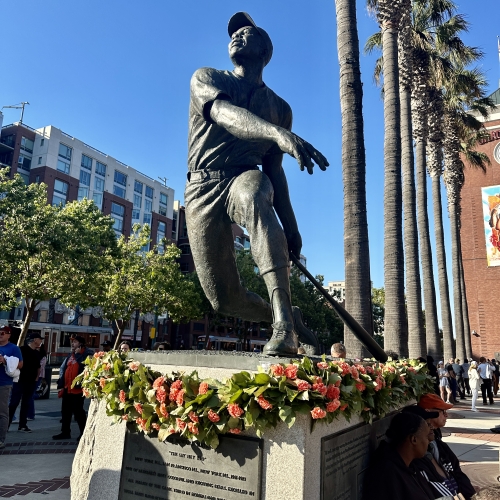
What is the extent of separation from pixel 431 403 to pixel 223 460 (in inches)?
88.2

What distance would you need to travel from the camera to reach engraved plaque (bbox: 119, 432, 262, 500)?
8.68 ft

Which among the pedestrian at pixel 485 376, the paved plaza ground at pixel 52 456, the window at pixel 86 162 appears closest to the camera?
the paved plaza ground at pixel 52 456

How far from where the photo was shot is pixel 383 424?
3930 mm

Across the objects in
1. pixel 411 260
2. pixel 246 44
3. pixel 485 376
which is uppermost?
pixel 411 260

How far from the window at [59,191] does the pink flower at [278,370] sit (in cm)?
5005

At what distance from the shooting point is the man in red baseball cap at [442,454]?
417 cm

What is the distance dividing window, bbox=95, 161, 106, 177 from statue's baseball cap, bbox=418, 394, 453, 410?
180 feet

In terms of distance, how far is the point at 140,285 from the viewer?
101 ft

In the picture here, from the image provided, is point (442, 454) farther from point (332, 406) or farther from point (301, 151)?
point (301, 151)

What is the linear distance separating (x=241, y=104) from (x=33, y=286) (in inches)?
734

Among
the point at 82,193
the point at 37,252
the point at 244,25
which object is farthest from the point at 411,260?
the point at 82,193

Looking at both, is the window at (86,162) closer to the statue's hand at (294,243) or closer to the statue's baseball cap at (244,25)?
the statue's baseball cap at (244,25)

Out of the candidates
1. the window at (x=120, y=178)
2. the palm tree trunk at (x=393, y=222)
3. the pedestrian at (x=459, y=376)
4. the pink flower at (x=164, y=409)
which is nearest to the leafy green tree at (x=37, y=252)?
the palm tree trunk at (x=393, y=222)

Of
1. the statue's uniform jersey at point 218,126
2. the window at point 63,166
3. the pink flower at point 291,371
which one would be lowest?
the pink flower at point 291,371
